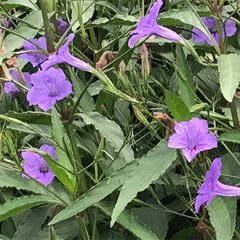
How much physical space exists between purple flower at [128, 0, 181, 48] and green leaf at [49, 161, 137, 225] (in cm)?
24

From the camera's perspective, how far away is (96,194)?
114 centimetres

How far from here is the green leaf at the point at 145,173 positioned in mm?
1056

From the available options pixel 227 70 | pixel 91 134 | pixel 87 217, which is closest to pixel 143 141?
pixel 91 134

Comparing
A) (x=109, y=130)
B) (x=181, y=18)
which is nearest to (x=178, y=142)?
(x=109, y=130)

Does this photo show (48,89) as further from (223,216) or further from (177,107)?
(223,216)

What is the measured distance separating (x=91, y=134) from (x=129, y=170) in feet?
0.96

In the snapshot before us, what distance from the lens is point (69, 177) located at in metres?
1.19

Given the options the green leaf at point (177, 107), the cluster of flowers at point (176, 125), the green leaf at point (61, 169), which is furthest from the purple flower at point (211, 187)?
the green leaf at point (61, 169)

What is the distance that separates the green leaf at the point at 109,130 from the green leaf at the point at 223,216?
0.72ft

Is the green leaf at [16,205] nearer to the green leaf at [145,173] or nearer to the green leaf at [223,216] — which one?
the green leaf at [145,173]

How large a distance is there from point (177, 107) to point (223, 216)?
205 millimetres

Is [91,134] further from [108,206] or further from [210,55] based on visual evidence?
[210,55]

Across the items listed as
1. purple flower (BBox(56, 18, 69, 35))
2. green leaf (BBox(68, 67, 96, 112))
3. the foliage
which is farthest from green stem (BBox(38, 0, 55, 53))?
purple flower (BBox(56, 18, 69, 35))

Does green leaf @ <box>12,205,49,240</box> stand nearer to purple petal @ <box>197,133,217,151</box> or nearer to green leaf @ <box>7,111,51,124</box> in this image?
green leaf @ <box>7,111,51,124</box>
